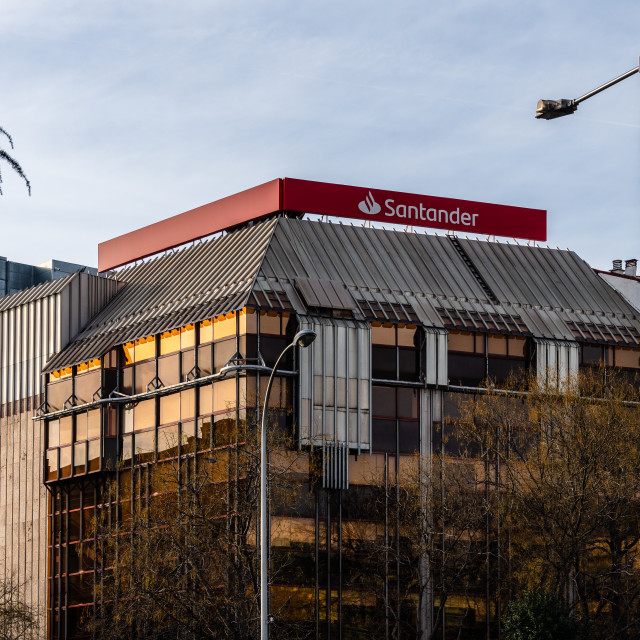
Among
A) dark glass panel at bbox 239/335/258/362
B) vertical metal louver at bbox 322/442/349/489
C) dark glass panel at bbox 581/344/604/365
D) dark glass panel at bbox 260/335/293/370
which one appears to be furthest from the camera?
dark glass panel at bbox 581/344/604/365

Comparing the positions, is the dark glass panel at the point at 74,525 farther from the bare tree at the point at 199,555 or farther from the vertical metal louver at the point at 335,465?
the vertical metal louver at the point at 335,465

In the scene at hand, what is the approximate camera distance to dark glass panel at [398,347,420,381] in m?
63.7

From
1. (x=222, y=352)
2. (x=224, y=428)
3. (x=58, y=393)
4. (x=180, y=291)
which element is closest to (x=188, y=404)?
(x=222, y=352)

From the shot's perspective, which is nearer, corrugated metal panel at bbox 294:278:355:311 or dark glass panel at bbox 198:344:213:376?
dark glass panel at bbox 198:344:213:376

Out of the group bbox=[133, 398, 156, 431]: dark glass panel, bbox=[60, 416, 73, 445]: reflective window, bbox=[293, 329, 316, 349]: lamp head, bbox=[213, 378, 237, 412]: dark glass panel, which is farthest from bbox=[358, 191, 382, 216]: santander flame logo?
bbox=[293, 329, 316, 349]: lamp head

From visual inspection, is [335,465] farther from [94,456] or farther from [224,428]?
[94,456]

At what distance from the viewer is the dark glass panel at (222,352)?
60.2 m

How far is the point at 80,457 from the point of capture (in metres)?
65.9

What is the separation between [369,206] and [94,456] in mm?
18277

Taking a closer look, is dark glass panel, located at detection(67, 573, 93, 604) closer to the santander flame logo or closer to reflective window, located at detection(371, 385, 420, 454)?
reflective window, located at detection(371, 385, 420, 454)

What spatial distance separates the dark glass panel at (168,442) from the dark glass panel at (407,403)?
10127 mm

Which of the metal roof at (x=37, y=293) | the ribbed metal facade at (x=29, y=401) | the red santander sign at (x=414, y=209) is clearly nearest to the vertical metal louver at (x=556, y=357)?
the red santander sign at (x=414, y=209)

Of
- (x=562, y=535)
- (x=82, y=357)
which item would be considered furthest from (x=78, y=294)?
(x=562, y=535)

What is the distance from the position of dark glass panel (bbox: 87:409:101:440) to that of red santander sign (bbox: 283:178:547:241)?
1348 cm
